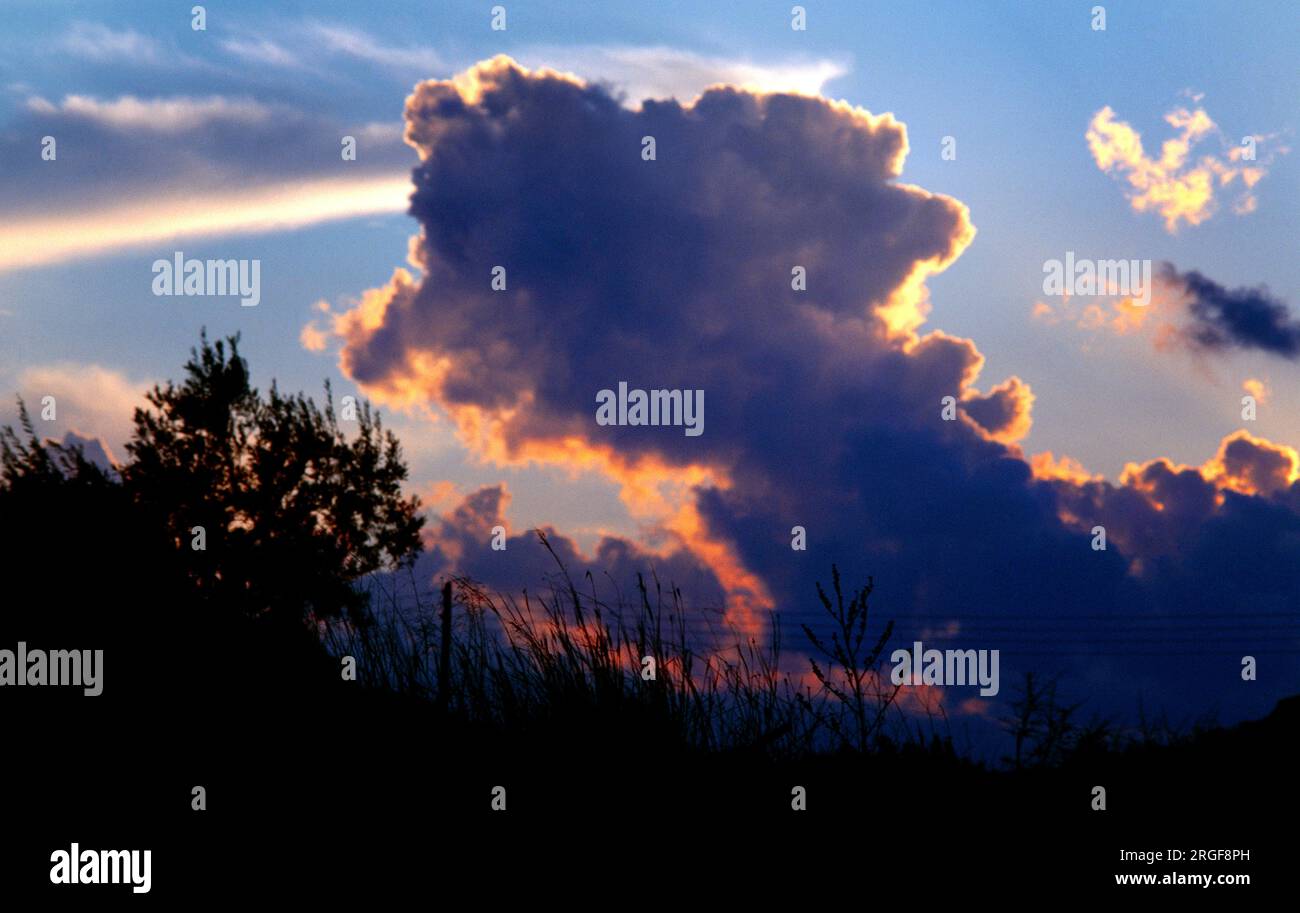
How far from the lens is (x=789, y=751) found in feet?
21.1

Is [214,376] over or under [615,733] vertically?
over

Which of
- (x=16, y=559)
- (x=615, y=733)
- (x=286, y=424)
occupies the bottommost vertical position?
(x=615, y=733)
